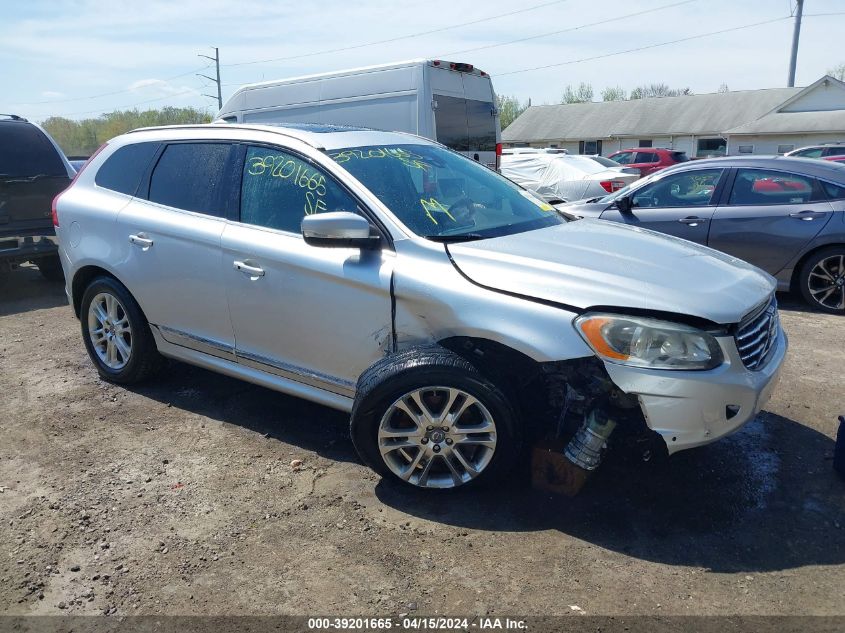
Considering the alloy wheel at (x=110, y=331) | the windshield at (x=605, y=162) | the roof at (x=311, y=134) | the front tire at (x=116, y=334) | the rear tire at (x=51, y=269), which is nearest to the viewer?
the roof at (x=311, y=134)

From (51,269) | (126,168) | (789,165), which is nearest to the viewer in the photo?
(126,168)

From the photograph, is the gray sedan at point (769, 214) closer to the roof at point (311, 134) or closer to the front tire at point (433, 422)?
the roof at point (311, 134)

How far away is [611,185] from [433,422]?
11.9 m

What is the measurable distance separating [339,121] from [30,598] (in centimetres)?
887

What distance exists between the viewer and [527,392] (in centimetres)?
349

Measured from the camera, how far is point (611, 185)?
14.2 metres

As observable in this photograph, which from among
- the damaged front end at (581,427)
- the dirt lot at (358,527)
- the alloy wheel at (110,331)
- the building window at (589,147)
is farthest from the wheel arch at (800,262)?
the building window at (589,147)

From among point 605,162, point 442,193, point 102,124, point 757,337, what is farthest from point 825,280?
point 102,124

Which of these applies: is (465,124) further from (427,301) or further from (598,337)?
(598,337)

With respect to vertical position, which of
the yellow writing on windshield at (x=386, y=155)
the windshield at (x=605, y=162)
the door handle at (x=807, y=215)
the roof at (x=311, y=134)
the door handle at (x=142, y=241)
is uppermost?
the roof at (x=311, y=134)

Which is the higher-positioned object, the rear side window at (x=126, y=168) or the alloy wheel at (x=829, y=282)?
the rear side window at (x=126, y=168)

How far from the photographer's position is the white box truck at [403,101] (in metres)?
9.54

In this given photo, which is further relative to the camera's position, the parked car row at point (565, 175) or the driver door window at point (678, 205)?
the parked car row at point (565, 175)

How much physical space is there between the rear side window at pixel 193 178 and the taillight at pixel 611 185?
11.1m
